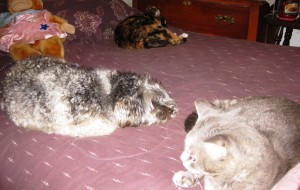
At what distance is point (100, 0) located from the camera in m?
2.51

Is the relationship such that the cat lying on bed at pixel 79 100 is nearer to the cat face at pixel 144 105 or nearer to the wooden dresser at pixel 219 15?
the cat face at pixel 144 105

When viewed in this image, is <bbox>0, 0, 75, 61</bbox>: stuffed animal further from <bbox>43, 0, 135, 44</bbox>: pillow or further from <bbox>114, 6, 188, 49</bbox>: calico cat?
<bbox>114, 6, 188, 49</bbox>: calico cat

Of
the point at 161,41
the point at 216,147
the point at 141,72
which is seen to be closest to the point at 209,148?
the point at 216,147

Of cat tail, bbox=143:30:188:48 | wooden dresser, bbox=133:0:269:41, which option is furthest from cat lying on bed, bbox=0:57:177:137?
wooden dresser, bbox=133:0:269:41

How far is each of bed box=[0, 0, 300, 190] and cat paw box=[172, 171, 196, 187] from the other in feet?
0.08

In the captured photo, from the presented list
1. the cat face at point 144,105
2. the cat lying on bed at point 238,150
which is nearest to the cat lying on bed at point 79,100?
the cat face at point 144,105

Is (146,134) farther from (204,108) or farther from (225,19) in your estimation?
(225,19)

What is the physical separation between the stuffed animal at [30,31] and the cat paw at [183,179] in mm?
1277

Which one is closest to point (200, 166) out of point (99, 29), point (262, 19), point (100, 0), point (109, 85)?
point (109, 85)

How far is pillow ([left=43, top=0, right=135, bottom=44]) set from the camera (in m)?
2.32

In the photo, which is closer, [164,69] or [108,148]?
[108,148]

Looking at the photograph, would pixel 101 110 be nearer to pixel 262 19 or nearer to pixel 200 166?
pixel 200 166

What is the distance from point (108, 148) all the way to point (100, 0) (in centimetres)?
161

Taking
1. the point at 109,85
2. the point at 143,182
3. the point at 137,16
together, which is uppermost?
the point at 137,16
